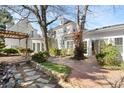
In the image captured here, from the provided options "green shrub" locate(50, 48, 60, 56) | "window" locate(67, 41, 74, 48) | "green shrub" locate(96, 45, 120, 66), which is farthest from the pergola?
"green shrub" locate(96, 45, 120, 66)

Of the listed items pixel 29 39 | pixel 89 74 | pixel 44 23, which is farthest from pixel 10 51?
pixel 89 74

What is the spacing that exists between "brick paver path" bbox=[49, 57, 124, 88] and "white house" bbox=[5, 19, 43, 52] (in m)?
0.43

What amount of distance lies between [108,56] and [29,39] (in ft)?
6.09

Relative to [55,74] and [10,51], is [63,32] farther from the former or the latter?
[10,51]

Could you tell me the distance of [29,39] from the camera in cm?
462

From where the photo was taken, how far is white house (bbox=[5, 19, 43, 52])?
457 centimetres

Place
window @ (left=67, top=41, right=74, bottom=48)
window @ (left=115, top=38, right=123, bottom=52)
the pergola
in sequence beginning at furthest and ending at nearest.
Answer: window @ (left=115, top=38, right=123, bottom=52) → window @ (left=67, top=41, right=74, bottom=48) → the pergola

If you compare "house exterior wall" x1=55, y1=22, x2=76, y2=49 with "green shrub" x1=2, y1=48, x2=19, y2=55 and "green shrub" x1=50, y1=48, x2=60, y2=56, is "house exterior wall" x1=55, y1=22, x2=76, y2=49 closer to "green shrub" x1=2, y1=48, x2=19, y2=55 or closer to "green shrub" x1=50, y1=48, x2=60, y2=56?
"green shrub" x1=50, y1=48, x2=60, y2=56

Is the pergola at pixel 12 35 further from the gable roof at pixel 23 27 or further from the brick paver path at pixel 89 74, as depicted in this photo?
the brick paver path at pixel 89 74

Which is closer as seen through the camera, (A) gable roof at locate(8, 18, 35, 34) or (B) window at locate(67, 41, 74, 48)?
(A) gable roof at locate(8, 18, 35, 34)

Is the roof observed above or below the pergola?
above
